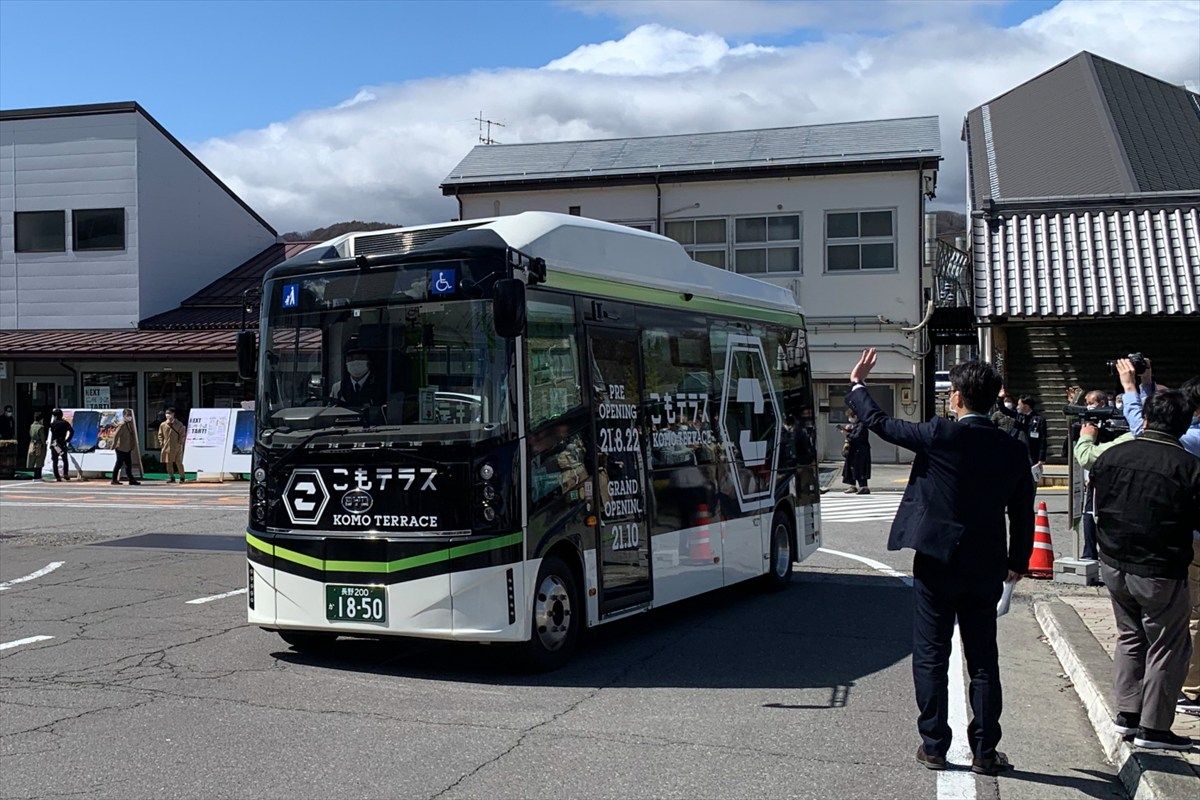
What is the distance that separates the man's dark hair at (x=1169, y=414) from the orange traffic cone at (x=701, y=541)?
4.81m

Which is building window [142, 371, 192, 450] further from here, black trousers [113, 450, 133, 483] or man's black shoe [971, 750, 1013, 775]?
man's black shoe [971, 750, 1013, 775]

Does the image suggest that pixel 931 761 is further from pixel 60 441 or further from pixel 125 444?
pixel 60 441

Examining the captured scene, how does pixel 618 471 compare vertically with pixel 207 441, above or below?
above

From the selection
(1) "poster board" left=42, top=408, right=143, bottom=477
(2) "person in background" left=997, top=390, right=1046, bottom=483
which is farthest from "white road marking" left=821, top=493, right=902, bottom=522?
(1) "poster board" left=42, top=408, right=143, bottom=477

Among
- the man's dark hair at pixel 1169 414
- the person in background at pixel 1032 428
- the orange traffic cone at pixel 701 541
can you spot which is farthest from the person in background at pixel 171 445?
the man's dark hair at pixel 1169 414

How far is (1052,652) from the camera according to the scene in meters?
9.65

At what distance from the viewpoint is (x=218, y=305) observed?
37.0 metres

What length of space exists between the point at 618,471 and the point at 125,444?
72.8ft

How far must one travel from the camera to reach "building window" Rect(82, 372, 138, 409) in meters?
33.6

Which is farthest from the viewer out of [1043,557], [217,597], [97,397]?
[97,397]

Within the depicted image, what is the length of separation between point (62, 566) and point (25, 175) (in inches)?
1020

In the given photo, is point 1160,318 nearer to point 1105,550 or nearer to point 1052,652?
point 1052,652

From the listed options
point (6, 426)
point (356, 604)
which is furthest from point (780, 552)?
point (6, 426)

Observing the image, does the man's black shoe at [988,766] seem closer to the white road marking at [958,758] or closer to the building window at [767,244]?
the white road marking at [958,758]
